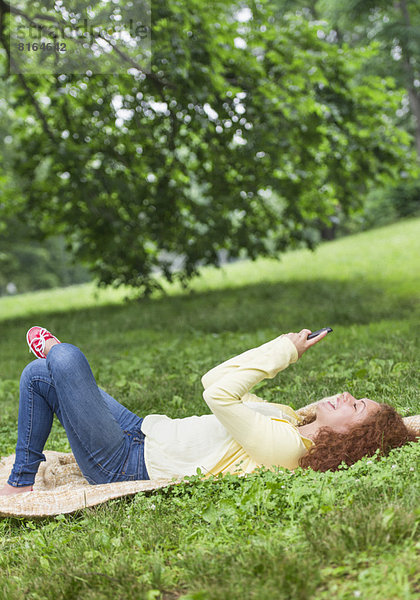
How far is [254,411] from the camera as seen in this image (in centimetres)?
344

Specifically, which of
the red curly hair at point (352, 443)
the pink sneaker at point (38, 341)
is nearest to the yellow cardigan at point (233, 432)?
the red curly hair at point (352, 443)

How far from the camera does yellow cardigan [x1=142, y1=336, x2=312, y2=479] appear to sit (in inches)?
133

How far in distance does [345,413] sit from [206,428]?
2.73 ft

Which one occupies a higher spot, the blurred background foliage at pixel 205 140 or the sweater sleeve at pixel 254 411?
the blurred background foliage at pixel 205 140

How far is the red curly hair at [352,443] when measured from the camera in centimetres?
343

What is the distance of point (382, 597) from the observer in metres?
2.25

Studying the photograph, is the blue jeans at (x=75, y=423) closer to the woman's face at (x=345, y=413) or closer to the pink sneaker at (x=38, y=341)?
the pink sneaker at (x=38, y=341)

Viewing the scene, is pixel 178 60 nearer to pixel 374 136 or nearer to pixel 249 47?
pixel 249 47

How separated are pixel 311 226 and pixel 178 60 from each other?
17.0 feet

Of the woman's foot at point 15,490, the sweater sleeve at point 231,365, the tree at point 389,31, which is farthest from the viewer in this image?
the tree at point 389,31

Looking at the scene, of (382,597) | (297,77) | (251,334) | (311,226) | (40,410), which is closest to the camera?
(382,597)

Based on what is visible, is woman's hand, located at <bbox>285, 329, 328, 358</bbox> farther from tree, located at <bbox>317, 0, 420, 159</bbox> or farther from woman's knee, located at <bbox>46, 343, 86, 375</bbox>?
tree, located at <bbox>317, 0, 420, 159</bbox>

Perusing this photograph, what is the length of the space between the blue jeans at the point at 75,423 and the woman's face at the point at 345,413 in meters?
1.16

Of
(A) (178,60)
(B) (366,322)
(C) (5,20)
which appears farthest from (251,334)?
(C) (5,20)
